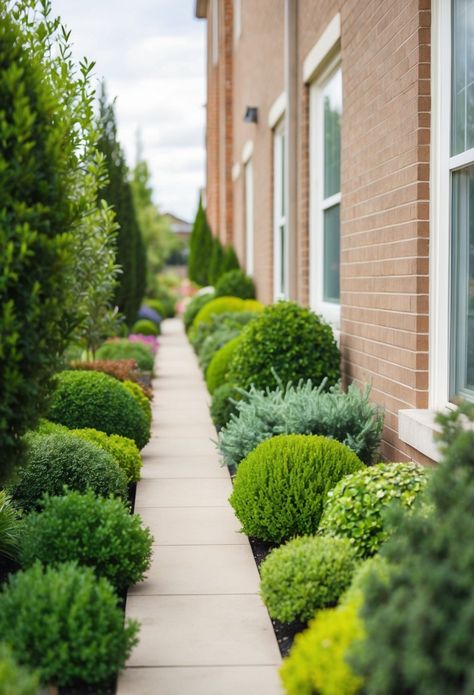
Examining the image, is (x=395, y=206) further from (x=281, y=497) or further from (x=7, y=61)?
(x=7, y=61)

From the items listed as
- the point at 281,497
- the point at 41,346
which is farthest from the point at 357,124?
the point at 41,346

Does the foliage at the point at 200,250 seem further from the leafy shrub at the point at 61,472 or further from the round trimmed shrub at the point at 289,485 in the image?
the round trimmed shrub at the point at 289,485

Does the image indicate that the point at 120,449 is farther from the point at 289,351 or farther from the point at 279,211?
the point at 279,211

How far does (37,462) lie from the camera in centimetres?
483

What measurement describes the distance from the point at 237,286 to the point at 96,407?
893 centimetres

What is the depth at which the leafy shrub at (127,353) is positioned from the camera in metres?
11.4

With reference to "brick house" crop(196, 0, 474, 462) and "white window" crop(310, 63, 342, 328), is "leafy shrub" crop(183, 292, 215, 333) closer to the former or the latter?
"brick house" crop(196, 0, 474, 462)

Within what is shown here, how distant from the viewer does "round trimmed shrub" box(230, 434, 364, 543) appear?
4656mm

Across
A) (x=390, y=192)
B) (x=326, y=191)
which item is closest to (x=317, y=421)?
(x=390, y=192)

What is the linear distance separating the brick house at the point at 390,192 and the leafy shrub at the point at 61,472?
1.70 m

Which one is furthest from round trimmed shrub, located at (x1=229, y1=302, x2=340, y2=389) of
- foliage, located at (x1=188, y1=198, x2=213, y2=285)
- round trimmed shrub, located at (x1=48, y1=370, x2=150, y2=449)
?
foliage, located at (x1=188, y1=198, x2=213, y2=285)

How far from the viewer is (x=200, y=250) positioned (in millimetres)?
25578

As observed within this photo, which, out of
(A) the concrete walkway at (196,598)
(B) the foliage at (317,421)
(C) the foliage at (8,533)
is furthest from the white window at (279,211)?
(C) the foliage at (8,533)

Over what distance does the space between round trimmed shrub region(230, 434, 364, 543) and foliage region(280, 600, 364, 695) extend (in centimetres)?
179
